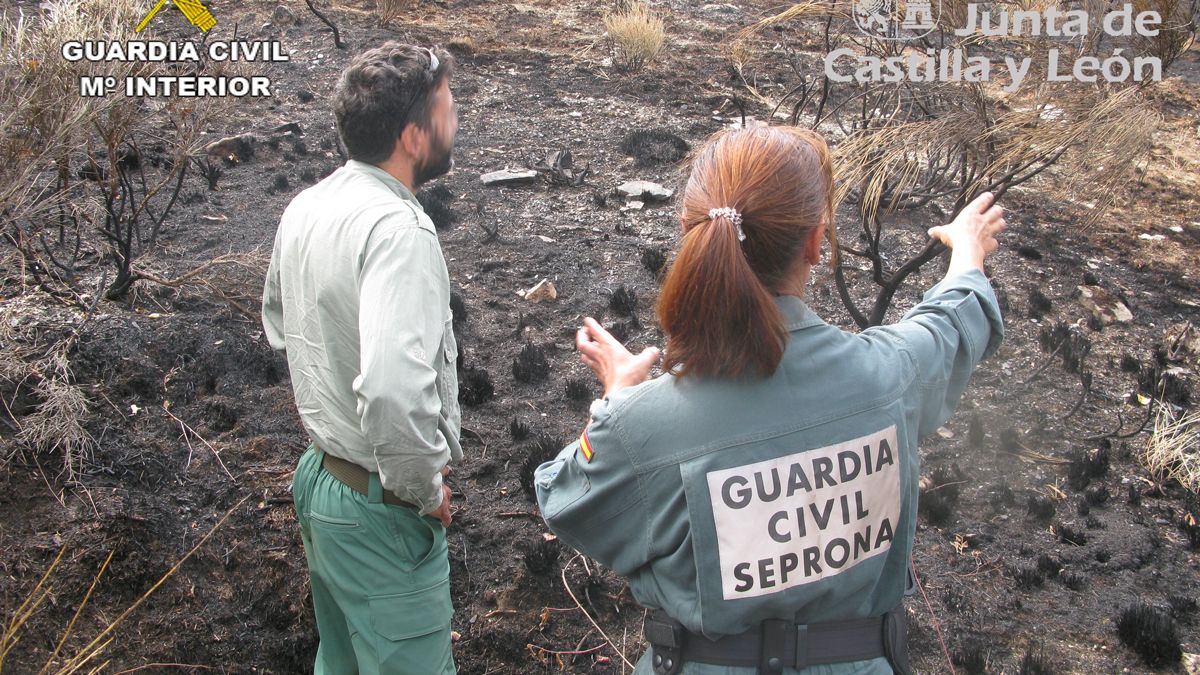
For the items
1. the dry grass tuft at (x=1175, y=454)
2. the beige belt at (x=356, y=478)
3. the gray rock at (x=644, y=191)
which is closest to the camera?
the beige belt at (x=356, y=478)

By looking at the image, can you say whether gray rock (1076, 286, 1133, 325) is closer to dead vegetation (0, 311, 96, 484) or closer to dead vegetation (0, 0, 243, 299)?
dead vegetation (0, 0, 243, 299)

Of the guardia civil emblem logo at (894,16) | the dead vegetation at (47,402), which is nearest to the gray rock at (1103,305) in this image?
the guardia civil emblem logo at (894,16)

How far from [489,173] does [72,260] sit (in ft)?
11.1

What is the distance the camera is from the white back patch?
5.29ft

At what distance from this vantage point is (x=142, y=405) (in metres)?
4.87

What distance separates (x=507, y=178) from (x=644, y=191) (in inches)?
47.0

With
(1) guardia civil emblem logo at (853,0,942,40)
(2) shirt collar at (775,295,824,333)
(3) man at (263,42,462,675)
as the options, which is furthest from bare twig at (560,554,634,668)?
(1) guardia civil emblem logo at (853,0,942,40)

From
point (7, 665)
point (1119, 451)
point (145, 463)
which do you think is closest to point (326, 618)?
point (7, 665)

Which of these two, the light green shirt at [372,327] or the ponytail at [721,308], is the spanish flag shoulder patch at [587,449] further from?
the light green shirt at [372,327]

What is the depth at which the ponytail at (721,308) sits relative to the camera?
1.53 metres

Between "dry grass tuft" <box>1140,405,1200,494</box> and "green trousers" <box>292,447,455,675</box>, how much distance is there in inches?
159

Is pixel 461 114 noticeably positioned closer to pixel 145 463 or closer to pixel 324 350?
pixel 145 463

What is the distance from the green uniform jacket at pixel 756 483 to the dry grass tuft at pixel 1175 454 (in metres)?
3.82

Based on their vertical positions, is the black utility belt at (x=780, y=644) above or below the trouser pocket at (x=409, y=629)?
above
